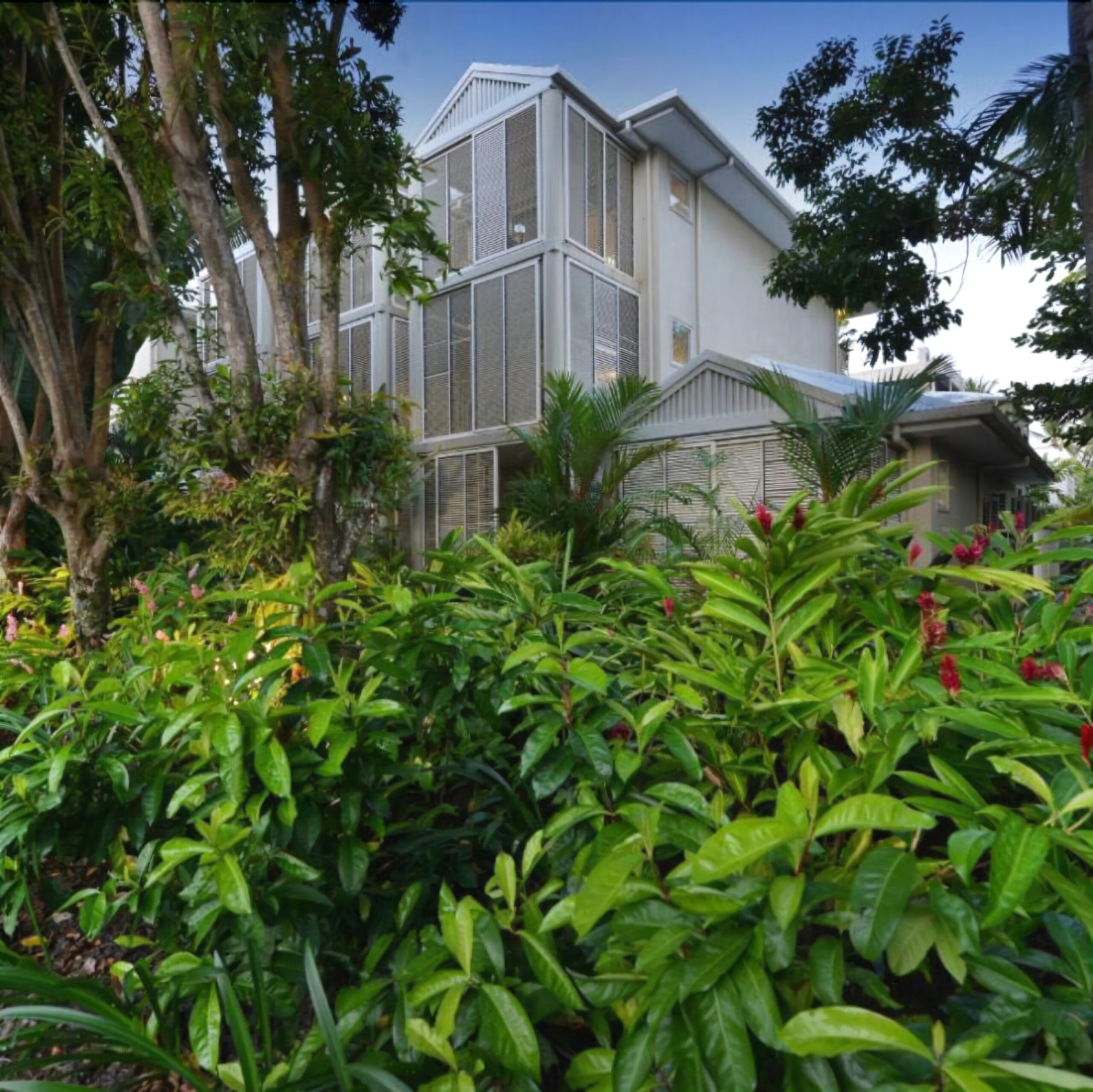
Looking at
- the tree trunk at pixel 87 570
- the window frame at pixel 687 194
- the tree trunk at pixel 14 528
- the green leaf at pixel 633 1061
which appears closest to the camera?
the green leaf at pixel 633 1061

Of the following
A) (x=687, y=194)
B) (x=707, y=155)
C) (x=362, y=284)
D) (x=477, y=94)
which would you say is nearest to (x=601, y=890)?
(x=477, y=94)

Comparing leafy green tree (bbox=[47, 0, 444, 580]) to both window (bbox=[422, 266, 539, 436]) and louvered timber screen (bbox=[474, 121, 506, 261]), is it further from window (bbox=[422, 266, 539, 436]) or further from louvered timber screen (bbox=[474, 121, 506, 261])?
louvered timber screen (bbox=[474, 121, 506, 261])

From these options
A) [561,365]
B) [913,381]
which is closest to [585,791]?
[913,381]

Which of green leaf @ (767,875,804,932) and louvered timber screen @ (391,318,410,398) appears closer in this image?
green leaf @ (767,875,804,932)

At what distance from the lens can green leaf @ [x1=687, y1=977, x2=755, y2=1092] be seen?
0.81 m

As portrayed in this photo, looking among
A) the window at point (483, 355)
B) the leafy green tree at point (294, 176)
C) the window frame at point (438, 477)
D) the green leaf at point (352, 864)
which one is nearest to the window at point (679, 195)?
the window at point (483, 355)

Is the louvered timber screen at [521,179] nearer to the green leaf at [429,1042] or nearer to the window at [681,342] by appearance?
the window at [681,342]

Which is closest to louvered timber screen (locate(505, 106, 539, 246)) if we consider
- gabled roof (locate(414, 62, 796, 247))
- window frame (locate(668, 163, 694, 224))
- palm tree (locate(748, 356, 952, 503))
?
gabled roof (locate(414, 62, 796, 247))

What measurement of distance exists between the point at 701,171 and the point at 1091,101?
5736mm

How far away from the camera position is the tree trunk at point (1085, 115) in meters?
5.69

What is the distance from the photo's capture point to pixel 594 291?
970cm

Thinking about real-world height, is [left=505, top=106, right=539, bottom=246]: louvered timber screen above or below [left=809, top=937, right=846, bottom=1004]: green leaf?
above

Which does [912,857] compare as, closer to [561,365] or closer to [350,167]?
[350,167]

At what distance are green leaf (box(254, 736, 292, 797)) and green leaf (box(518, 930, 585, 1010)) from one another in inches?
16.8
